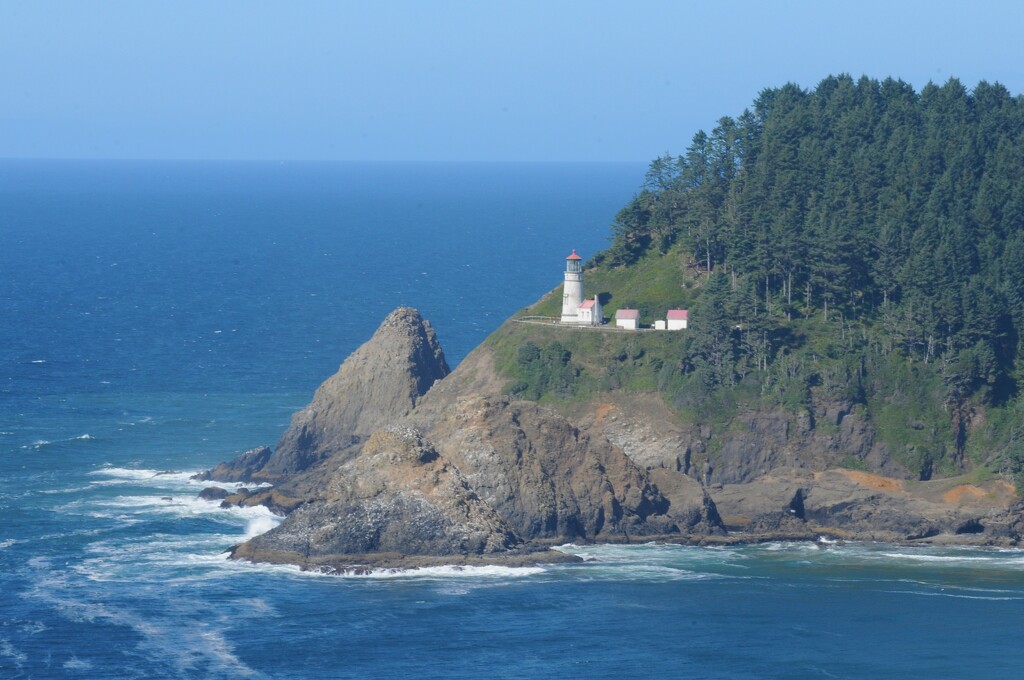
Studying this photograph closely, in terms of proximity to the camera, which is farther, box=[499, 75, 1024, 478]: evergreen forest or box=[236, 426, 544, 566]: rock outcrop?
box=[499, 75, 1024, 478]: evergreen forest

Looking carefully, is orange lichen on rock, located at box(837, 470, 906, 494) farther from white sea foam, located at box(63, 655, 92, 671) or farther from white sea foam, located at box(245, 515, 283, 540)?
white sea foam, located at box(63, 655, 92, 671)

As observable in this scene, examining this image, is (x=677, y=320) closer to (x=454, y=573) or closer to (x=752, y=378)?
(x=752, y=378)

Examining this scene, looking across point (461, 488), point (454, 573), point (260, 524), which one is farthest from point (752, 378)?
point (260, 524)

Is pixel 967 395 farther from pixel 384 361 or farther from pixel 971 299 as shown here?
pixel 384 361

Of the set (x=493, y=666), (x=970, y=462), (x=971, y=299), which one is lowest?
(x=493, y=666)

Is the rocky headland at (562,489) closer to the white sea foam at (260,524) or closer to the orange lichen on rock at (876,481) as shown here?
the orange lichen on rock at (876,481)

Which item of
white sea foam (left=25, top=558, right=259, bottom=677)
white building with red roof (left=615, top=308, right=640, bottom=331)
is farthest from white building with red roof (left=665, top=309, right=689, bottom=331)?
white sea foam (left=25, top=558, right=259, bottom=677)

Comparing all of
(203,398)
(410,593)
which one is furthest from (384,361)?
(410,593)
